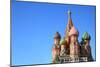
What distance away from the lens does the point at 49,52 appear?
208 centimetres

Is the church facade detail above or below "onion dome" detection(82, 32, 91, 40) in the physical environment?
below

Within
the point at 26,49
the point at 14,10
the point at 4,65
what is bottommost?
the point at 4,65

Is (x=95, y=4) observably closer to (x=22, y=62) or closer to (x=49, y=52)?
(x=49, y=52)

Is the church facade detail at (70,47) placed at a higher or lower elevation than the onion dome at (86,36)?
lower

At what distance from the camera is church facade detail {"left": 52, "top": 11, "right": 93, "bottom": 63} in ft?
6.91

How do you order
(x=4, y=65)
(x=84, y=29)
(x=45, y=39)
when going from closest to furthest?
(x=4, y=65) < (x=45, y=39) < (x=84, y=29)

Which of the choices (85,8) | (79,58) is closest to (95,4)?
(85,8)

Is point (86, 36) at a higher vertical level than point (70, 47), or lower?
higher

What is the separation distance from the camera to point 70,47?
2.16 metres

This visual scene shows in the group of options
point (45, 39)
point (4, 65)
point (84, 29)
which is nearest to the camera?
point (4, 65)

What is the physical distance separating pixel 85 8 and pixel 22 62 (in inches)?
34.7

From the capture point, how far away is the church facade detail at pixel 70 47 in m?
2.11

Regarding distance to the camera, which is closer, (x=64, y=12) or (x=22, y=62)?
(x=22, y=62)

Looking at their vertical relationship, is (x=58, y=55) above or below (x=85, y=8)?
below
